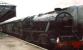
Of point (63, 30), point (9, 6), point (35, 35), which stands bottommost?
point (35, 35)

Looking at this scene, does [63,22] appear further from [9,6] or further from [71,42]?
[9,6]

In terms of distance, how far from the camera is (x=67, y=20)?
13.3 ft

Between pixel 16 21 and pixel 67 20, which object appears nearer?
pixel 67 20

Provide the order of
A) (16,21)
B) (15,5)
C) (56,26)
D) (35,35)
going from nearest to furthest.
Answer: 1. (56,26)
2. (35,35)
3. (15,5)
4. (16,21)

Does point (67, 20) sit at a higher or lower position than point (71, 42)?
higher

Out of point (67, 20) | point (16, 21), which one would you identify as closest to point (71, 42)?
point (67, 20)

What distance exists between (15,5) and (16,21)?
6.21ft

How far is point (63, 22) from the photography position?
4148mm

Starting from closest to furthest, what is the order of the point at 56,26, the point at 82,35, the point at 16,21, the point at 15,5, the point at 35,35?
the point at 82,35 < the point at 56,26 < the point at 35,35 < the point at 15,5 < the point at 16,21

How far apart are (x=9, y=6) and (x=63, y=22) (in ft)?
13.8

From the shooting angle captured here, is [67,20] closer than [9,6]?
Yes

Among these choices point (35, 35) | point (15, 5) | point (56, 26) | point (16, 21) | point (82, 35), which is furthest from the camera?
point (16, 21)

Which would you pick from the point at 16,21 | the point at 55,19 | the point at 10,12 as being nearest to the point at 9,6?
the point at 10,12

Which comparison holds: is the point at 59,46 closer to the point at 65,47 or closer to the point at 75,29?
the point at 65,47
